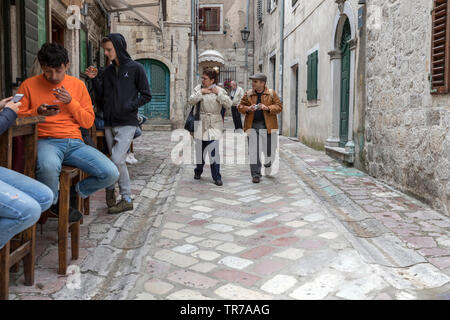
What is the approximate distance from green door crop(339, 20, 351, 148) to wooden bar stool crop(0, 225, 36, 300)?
750 centimetres

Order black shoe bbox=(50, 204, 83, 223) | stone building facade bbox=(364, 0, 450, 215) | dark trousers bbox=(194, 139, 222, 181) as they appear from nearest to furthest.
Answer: black shoe bbox=(50, 204, 83, 223) < stone building facade bbox=(364, 0, 450, 215) < dark trousers bbox=(194, 139, 222, 181)

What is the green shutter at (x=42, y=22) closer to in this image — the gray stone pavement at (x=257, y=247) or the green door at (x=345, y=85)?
the gray stone pavement at (x=257, y=247)

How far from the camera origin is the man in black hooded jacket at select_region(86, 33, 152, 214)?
525 cm

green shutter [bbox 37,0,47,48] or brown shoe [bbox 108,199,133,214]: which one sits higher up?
green shutter [bbox 37,0,47,48]

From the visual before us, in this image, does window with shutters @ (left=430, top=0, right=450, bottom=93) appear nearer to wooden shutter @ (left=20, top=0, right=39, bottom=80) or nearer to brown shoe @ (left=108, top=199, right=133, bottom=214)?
brown shoe @ (left=108, top=199, right=133, bottom=214)

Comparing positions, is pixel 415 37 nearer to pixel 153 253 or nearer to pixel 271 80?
pixel 153 253

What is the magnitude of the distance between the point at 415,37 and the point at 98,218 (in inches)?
176

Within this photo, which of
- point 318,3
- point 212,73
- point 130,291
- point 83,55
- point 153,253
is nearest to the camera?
point 130,291

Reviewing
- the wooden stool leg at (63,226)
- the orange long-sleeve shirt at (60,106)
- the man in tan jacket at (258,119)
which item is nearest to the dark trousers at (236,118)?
Result: the man in tan jacket at (258,119)

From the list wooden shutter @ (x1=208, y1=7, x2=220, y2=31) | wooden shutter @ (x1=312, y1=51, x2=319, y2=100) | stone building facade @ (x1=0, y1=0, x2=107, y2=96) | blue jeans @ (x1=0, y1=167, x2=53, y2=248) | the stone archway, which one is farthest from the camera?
wooden shutter @ (x1=208, y1=7, x2=220, y2=31)

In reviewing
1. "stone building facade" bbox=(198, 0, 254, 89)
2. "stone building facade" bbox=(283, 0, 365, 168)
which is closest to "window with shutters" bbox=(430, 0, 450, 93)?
"stone building facade" bbox=(283, 0, 365, 168)

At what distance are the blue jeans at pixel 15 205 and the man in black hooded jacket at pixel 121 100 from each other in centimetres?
236

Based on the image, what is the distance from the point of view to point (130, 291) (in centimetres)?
319
